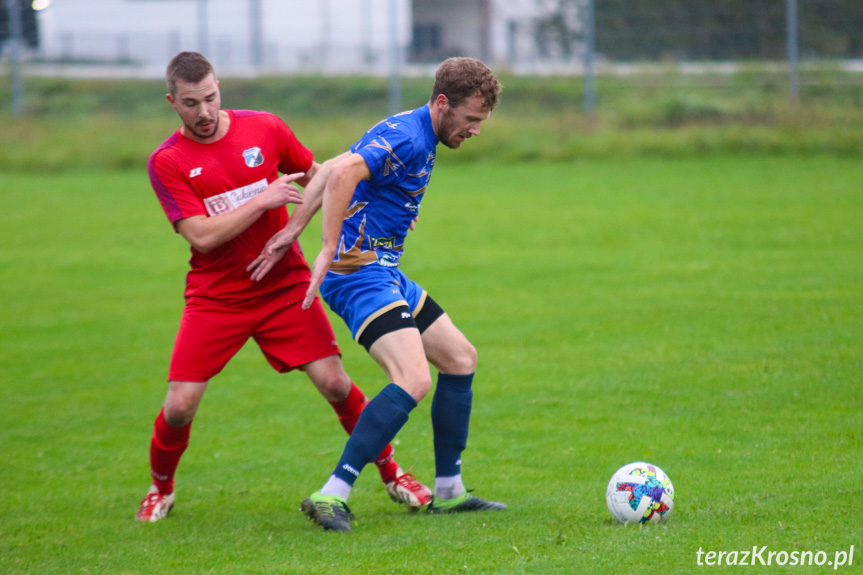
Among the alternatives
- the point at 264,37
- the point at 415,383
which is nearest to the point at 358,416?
the point at 415,383

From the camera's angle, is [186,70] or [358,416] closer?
[186,70]


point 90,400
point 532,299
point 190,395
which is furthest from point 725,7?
point 190,395

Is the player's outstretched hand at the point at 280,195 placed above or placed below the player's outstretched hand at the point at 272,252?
above

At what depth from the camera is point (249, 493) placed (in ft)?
19.4

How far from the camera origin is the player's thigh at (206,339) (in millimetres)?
5277

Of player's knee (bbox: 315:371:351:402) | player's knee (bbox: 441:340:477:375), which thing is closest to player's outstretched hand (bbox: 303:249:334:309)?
player's knee (bbox: 315:371:351:402)

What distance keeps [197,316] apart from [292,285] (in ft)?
1.84

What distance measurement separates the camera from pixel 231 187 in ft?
17.6

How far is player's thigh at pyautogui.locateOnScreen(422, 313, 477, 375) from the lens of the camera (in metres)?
5.16

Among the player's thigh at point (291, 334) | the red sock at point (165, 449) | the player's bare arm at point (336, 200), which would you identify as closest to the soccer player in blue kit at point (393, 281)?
the player's bare arm at point (336, 200)

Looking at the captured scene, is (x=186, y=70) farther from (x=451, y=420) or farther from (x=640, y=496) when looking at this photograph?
(x=640, y=496)

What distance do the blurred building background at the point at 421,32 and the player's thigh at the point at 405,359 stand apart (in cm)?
2075

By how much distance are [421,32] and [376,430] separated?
86.6 ft

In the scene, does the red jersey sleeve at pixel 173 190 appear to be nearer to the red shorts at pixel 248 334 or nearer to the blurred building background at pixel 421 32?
the red shorts at pixel 248 334
